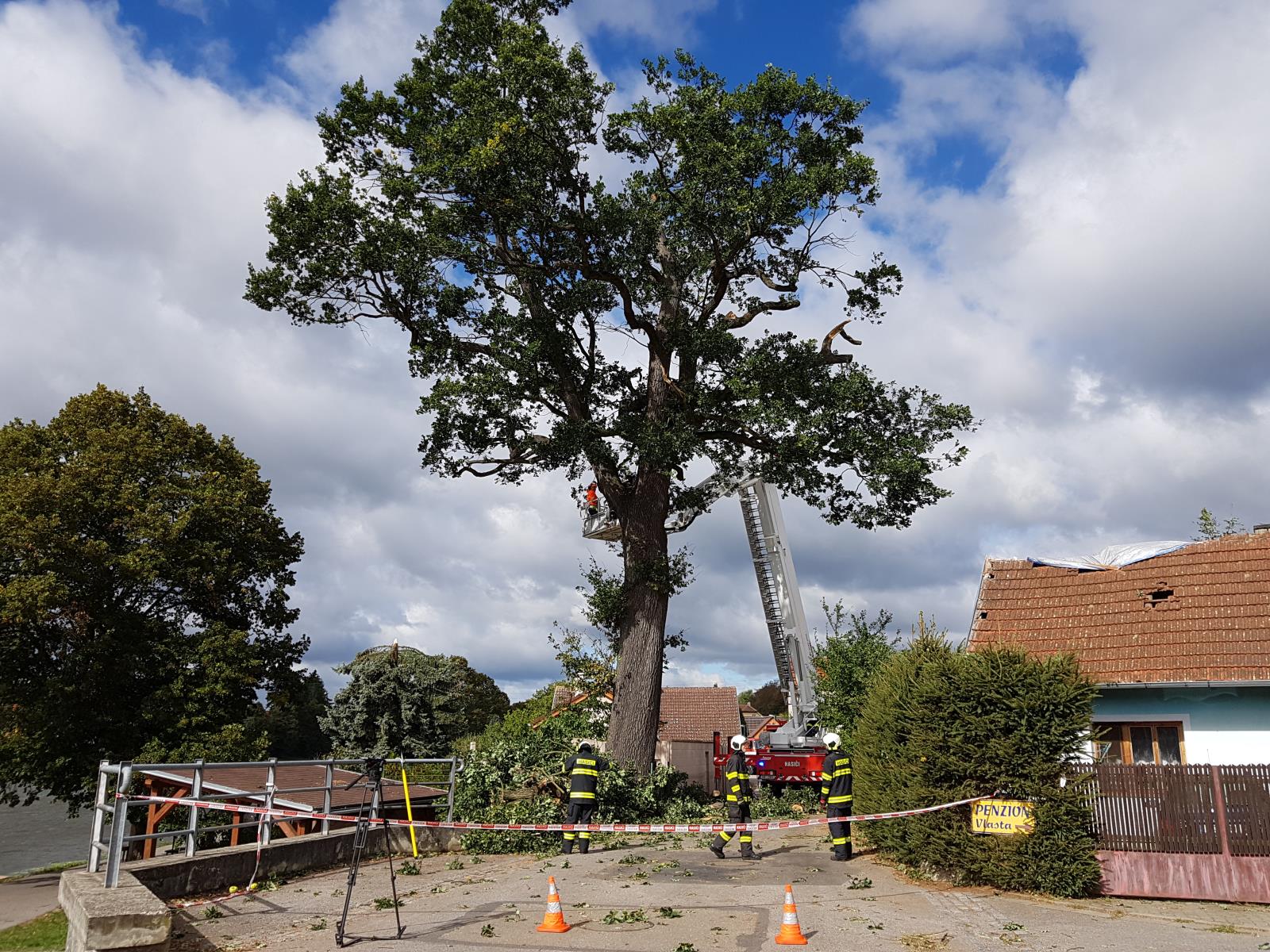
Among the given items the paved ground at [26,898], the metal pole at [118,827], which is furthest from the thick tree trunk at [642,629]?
the paved ground at [26,898]

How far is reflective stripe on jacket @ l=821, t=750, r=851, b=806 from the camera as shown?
13.6 m

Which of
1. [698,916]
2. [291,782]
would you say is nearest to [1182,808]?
[698,916]

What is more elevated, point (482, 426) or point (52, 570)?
point (482, 426)

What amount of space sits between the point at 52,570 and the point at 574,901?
696 inches

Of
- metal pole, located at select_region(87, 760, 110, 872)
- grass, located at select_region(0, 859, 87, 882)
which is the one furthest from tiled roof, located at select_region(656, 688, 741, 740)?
metal pole, located at select_region(87, 760, 110, 872)

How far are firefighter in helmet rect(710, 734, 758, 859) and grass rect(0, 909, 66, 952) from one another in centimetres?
975

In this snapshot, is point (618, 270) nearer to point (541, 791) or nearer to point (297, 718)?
point (541, 791)

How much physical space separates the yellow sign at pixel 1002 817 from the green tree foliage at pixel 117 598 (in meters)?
18.3

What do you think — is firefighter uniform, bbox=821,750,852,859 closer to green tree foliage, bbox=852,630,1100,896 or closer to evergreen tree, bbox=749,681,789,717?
green tree foliage, bbox=852,630,1100,896

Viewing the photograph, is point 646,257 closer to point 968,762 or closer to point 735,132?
point 735,132

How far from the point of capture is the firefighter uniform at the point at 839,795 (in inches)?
536

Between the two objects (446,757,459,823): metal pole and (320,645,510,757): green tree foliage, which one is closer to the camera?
(446,757,459,823): metal pole

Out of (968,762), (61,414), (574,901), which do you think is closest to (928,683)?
(968,762)

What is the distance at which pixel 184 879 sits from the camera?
408 inches
